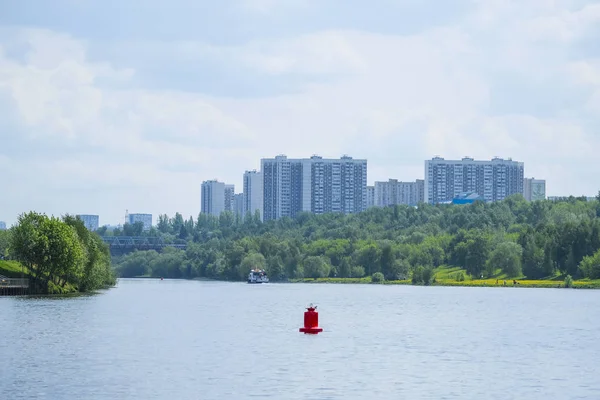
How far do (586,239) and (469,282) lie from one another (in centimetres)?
2500

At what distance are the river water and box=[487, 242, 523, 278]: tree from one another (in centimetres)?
7934

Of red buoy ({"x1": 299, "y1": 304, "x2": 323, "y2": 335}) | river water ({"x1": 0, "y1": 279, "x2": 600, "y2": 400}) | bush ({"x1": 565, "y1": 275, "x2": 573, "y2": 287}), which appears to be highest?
bush ({"x1": 565, "y1": 275, "x2": 573, "y2": 287})

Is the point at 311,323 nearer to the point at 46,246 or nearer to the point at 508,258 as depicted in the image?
the point at 46,246

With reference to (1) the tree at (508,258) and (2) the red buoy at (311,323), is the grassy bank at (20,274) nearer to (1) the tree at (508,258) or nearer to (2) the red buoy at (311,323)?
(2) the red buoy at (311,323)

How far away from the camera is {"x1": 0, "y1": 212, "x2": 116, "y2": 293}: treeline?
122 meters

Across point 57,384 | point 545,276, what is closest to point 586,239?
point 545,276

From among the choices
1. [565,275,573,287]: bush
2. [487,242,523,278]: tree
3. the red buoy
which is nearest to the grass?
the red buoy

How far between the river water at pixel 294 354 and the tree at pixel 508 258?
79.3 metres

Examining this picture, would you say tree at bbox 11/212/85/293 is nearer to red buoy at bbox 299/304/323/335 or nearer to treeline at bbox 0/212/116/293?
treeline at bbox 0/212/116/293

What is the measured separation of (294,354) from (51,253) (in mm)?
67091

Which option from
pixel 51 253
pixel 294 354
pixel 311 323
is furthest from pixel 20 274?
pixel 294 354

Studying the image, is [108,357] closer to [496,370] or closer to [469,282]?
[496,370]

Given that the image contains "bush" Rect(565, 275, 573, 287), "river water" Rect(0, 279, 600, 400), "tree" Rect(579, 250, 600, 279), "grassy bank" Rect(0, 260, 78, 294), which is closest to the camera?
"river water" Rect(0, 279, 600, 400)

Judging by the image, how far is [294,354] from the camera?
61.8m
